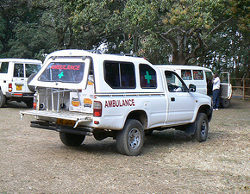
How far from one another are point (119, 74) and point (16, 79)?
9085mm

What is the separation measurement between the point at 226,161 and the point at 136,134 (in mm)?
1892

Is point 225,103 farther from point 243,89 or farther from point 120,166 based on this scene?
point 120,166

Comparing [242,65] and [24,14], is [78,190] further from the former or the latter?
[242,65]

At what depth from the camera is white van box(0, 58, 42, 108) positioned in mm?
15680

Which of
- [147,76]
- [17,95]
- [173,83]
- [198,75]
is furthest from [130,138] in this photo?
[198,75]

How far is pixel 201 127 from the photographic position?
10.0m

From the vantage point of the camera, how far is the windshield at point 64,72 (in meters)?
7.52

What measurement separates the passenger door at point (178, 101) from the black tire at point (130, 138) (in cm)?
110

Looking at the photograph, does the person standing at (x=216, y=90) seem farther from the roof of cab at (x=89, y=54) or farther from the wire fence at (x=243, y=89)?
the roof of cab at (x=89, y=54)

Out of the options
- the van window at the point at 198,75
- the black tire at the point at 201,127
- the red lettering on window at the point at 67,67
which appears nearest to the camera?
the red lettering on window at the point at 67,67

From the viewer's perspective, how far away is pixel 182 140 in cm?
1030

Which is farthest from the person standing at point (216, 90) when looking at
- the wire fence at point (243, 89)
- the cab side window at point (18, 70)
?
the cab side window at point (18, 70)

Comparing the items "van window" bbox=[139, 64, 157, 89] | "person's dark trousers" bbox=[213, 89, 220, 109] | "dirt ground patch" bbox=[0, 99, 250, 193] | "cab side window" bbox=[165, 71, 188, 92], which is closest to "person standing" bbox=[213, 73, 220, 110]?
"person's dark trousers" bbox=[213, 89, 220, 109]

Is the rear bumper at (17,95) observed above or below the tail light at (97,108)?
above
